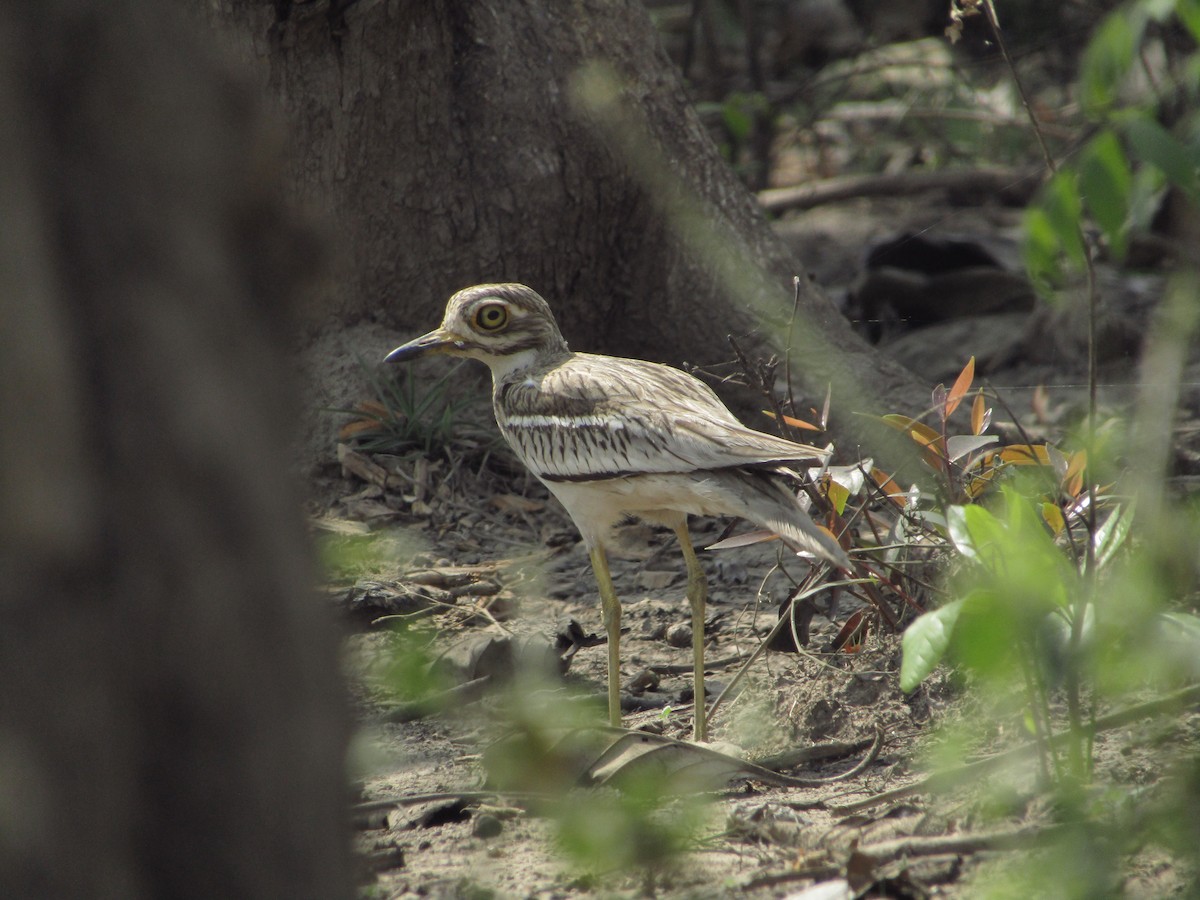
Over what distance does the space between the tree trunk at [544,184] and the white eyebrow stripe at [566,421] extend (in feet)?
4.80

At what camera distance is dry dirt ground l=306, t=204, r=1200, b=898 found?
2.48m

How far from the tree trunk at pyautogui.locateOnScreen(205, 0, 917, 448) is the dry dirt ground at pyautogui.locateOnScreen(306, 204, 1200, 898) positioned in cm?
55

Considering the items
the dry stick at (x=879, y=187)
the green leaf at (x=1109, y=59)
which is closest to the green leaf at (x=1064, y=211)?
the green leaf at (x=1109, y=59)

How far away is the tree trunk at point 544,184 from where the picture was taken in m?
5.29

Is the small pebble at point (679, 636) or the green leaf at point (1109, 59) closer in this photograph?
the green leaf at point (1109, 59)

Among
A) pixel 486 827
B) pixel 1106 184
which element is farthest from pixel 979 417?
pixel 1106 184

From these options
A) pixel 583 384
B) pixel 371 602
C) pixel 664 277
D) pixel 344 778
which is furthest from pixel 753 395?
pixel 344 778

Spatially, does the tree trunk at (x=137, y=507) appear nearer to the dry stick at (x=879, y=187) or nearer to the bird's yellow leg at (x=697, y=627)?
the bird's yellow leg at (x=697, y=627)

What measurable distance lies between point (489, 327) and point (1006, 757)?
2317 millimetres

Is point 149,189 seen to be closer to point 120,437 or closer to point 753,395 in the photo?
point 120,437

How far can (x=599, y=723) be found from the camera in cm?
311

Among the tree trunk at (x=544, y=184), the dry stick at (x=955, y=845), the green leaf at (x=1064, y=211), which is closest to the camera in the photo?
the green leaf at (x=1064, y=211)

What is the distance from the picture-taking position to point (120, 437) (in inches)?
61.1

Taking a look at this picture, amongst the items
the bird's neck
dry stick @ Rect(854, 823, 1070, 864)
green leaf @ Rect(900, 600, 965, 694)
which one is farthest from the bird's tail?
the bird's neck
